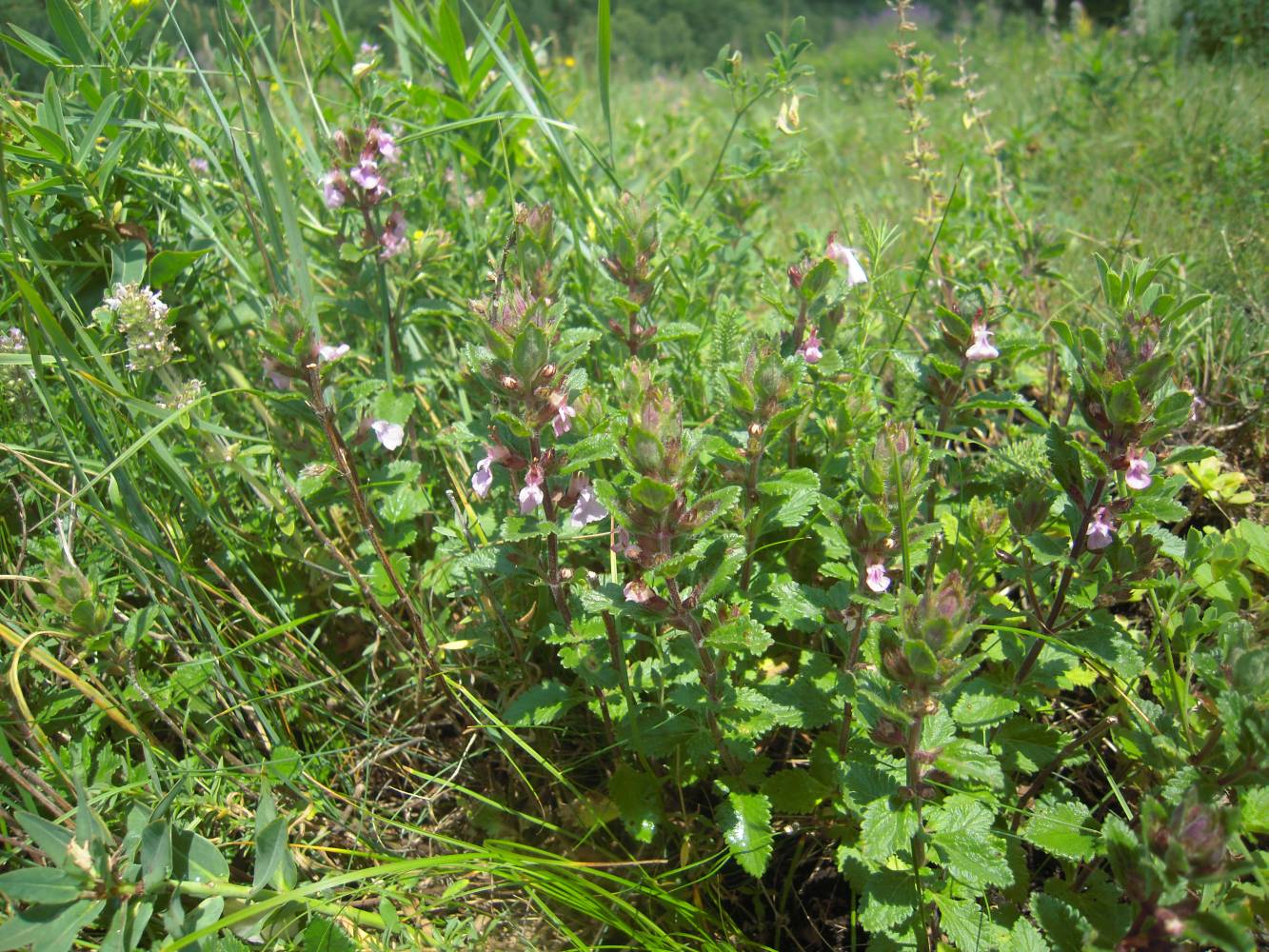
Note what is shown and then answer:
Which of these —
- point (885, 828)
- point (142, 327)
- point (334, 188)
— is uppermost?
point (334, 188)

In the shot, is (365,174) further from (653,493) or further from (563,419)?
(653,493)

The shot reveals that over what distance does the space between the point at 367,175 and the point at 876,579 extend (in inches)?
67.9

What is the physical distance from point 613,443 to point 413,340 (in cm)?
136

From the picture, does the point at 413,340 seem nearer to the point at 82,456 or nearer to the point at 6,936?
the point at 82,456

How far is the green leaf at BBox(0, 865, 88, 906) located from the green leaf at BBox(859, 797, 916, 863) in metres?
1.39

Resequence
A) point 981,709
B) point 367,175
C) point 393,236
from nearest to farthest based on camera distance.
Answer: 1. point 981,709
2. point 367,175
3. point 393,236

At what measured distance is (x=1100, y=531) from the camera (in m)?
1.65

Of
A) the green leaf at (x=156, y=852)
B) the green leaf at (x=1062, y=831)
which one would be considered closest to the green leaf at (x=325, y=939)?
the green leaf at (x=156, y=852)

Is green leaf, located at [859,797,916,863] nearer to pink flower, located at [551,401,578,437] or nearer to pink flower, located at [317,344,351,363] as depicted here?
pink flower, located at [551,401,578,437]

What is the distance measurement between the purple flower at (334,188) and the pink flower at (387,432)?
26.1 inches

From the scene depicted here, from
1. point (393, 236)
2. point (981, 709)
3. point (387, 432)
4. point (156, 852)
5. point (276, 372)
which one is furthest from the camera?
point (393, 236)

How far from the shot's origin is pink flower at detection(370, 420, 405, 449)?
2.13m

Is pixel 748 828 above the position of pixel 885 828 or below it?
below

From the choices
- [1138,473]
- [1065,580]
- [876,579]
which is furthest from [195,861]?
[1138,473]
